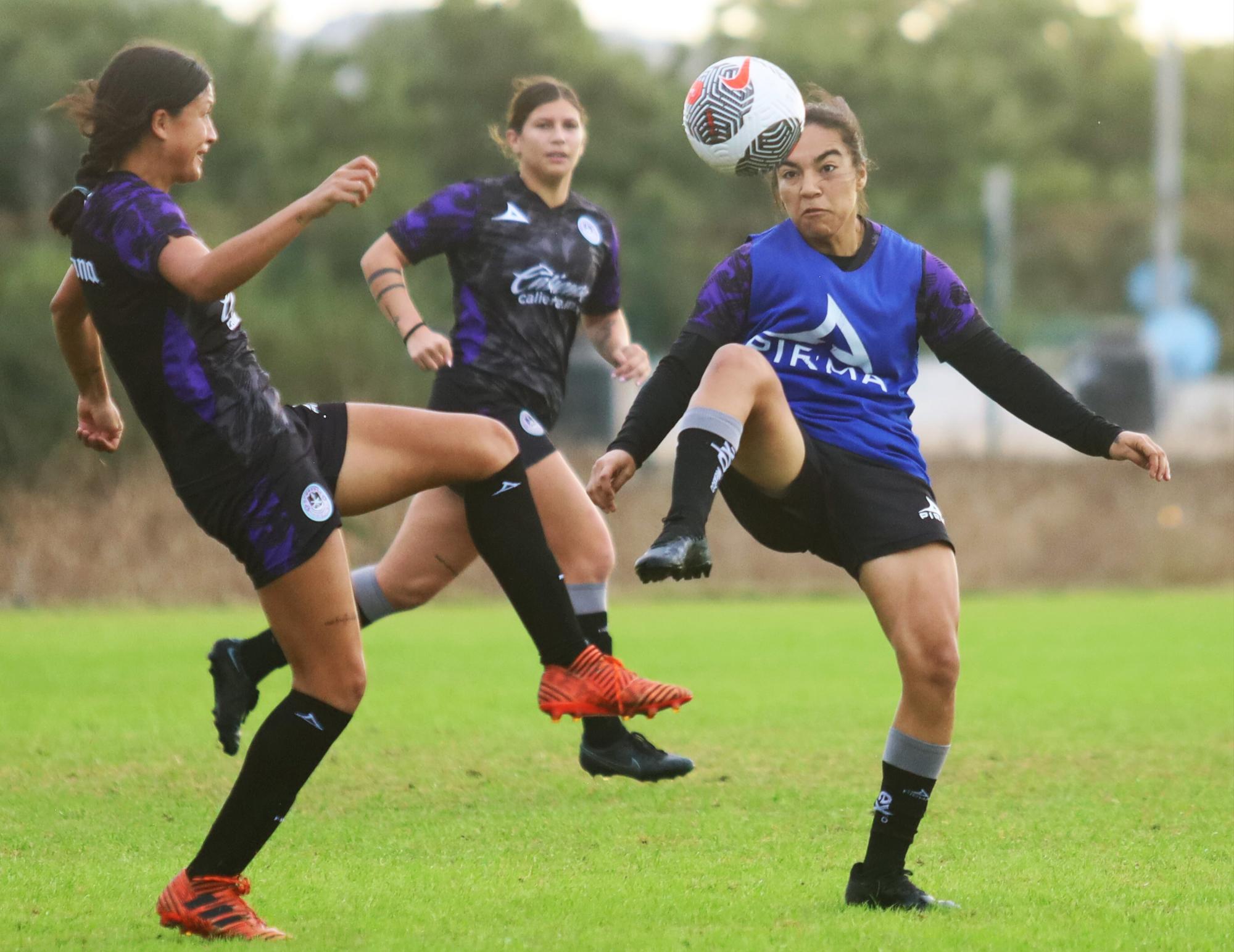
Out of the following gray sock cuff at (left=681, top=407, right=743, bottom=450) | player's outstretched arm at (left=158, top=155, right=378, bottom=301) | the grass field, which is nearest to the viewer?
player's outstretched arm at (left=158, top=155, right=378, bottom=301)

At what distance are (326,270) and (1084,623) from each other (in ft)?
39.1

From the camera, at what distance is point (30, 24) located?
38.5 metres

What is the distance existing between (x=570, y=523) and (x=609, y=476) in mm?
2007

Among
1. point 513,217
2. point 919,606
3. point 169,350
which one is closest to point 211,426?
point 169,350

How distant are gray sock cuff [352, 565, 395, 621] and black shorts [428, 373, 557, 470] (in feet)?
2.32

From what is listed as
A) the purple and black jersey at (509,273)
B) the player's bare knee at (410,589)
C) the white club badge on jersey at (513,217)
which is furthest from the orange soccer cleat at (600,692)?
the white club badge on jersey at (513,217)

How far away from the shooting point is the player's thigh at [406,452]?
4.73 metres

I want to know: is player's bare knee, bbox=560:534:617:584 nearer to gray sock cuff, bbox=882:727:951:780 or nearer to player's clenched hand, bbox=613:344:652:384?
player's clenched hand, bbox=613:344:652:384

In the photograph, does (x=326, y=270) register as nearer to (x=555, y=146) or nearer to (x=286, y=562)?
(x=555, y=146)

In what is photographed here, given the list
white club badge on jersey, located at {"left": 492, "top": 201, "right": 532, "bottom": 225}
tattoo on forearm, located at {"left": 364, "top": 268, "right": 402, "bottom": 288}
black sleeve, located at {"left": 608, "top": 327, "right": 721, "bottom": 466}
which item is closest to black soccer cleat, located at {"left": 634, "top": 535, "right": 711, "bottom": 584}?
black sleeve, located at {"left": 608, "top": 327, "right": 721, "bottom": 466}

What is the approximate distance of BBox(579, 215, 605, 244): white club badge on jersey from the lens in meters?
7.04

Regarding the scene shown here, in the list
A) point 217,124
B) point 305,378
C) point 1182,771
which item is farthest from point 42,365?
point 217,124

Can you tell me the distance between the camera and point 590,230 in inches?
278

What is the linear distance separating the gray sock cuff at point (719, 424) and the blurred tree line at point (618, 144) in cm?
1287
